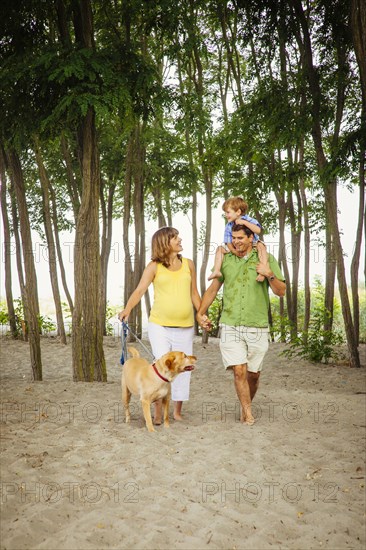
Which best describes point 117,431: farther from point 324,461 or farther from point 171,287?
point 324,461

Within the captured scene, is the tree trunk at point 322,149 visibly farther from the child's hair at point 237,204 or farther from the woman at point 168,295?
the woman at point 168,295

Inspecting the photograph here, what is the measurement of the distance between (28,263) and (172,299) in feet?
17.9

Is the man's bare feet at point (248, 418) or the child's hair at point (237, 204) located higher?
the child's hair at point (237, 204)

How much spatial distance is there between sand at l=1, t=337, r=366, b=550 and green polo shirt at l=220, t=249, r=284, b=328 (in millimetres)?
1190

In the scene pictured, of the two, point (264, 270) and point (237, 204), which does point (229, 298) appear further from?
point (237, 204)

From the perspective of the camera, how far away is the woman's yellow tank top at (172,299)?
5.45m

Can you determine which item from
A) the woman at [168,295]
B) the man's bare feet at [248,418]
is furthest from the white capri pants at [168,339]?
the man's bare feet at [248,418]

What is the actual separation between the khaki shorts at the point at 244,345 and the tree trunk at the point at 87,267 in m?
3.64

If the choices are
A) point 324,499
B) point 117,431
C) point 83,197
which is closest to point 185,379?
point 117,431

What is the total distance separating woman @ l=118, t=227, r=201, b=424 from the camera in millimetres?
5434

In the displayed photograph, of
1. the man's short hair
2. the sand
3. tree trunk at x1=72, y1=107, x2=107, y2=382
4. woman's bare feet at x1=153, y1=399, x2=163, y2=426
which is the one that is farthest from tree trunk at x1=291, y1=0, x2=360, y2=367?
woman's bare feet at x1=153, y1=399, x2=163, y2=426

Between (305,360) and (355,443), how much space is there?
7534 mm

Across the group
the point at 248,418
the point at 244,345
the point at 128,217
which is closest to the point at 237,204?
the point at 244,345

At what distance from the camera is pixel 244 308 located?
215 inches
